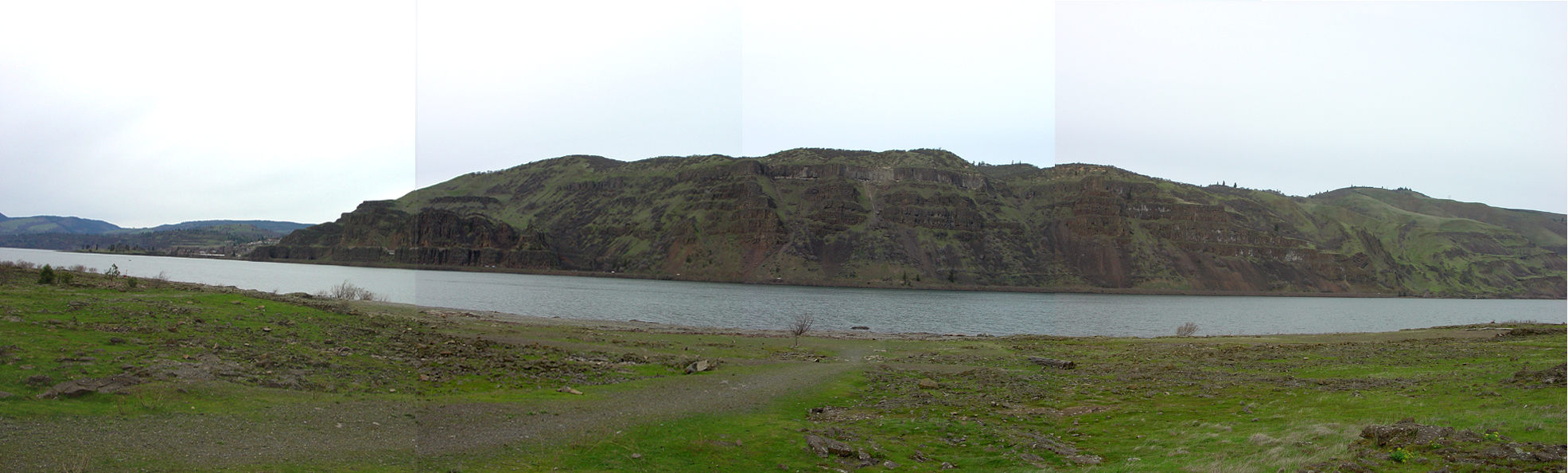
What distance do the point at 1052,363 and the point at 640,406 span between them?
66.6 ft

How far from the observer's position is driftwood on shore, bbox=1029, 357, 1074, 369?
101ft

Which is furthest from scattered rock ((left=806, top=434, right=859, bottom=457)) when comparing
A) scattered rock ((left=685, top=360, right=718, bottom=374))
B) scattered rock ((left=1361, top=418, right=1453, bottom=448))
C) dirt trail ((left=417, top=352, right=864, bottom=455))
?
scattered rock ((left=685, top=360, right=718, bottom=374))

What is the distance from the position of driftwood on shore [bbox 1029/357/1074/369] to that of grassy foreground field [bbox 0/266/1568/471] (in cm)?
92

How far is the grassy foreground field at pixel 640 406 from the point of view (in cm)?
1157

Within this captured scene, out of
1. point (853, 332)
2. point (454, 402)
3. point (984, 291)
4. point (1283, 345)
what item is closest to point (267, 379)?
point (454, 402)

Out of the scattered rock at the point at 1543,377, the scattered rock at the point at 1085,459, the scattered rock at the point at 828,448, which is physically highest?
the scattered rock at the point at 1543,377

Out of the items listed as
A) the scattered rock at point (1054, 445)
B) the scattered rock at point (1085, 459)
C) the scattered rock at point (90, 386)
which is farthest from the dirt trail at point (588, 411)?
the scattered rock at point (1085, 459)

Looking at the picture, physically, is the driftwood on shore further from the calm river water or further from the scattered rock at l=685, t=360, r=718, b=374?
the calm river water

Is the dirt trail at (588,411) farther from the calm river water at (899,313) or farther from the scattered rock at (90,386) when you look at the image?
the calm river water at (899,313)

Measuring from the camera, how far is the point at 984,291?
186 metres

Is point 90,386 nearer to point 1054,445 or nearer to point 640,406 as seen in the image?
point 640,406

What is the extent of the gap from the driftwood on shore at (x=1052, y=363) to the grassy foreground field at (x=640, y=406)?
919mm

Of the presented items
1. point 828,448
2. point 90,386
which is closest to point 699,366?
point 828,448

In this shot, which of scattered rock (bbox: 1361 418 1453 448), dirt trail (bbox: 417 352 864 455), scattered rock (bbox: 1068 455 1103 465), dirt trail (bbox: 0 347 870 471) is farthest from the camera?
dirt trail (bbox: 417 352 864 455)
